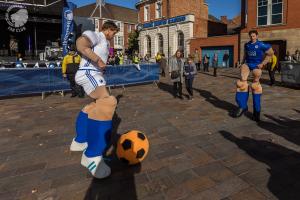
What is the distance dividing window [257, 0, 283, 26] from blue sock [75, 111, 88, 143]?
24.7m

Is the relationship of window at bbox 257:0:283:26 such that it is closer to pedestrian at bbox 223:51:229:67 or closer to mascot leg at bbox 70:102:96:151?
pedestrian at bbox 223:51:229:67

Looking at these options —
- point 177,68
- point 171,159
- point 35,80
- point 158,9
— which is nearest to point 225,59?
point 158,9

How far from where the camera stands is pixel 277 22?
24.6 metres

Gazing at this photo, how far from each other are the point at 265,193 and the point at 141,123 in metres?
3.48

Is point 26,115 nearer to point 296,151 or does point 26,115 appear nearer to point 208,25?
point 296,151

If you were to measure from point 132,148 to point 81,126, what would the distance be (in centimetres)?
88

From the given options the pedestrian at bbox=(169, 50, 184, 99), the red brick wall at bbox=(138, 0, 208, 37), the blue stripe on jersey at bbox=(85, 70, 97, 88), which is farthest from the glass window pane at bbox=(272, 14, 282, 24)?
the blue stripe on jersey at bbox=(85, 70, 97, 88)

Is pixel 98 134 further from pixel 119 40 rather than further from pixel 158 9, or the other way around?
pixel 119 40

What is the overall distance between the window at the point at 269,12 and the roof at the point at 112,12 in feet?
130

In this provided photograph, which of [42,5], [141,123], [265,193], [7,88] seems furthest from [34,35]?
[265,193]

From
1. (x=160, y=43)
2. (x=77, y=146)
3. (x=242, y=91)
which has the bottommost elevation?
(x=77, y=146)

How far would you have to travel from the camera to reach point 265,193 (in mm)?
3023

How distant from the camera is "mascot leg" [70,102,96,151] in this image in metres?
4.02

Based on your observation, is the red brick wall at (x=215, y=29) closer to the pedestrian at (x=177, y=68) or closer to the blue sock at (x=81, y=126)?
the pedestrian at (x=177, y=68)
